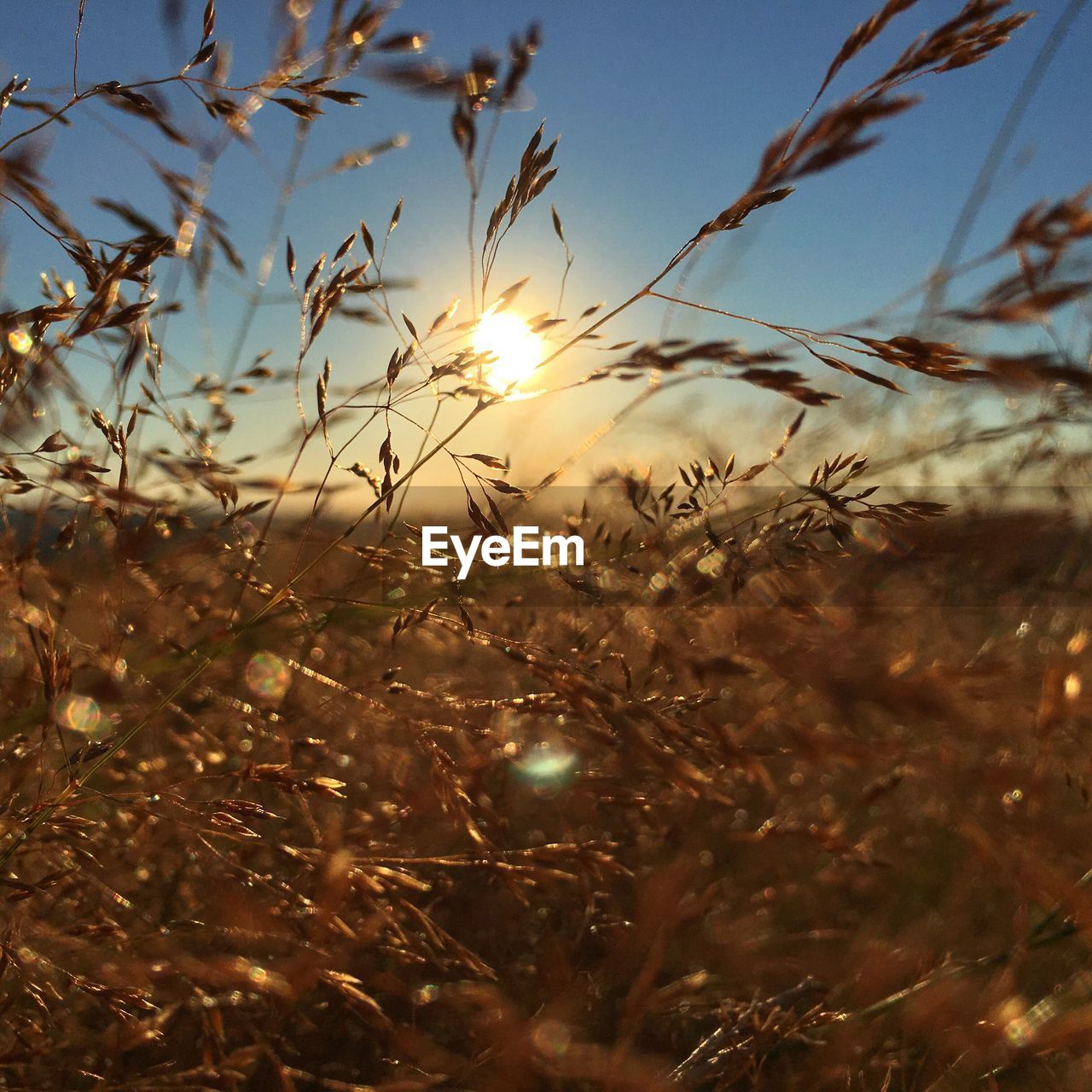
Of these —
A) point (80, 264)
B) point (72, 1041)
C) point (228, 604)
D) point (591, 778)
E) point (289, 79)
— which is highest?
point (289, 79)

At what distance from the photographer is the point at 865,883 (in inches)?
68.1

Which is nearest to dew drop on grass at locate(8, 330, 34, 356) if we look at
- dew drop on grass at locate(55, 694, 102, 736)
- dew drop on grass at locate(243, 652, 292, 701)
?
dew drop on grass at locate(55, 694, 102, 736)

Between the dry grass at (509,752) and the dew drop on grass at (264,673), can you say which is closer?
the dry grass at (509,752)

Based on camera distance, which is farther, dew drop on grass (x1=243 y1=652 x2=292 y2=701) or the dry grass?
dew drop on grass (x1=243 y1=652 x2=292 y2=701)

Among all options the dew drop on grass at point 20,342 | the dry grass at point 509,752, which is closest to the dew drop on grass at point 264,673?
the dry grass at point 509,752

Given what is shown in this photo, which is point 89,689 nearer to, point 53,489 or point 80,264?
point 53,489

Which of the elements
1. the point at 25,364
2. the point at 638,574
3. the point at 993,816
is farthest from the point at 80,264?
the point at 993,816

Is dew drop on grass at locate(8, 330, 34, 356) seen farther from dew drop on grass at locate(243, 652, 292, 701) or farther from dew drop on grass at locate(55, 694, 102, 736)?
dew drop on grass at locate(243, 652, 292, 701)

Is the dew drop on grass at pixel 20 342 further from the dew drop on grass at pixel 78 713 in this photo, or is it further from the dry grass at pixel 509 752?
the dew drop on grass at pixel 78 713

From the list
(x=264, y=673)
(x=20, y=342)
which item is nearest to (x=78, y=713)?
(x=264, y=673)

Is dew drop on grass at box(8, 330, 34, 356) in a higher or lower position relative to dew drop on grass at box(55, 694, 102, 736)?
higher

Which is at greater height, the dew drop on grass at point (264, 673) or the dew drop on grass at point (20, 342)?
the dew drop on grass at point (20, 342)

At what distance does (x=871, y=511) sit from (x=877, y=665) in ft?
1.36

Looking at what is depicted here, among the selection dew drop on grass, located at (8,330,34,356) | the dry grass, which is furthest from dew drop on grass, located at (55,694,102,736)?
dew drop on grass, located at (8,330,34,356)
